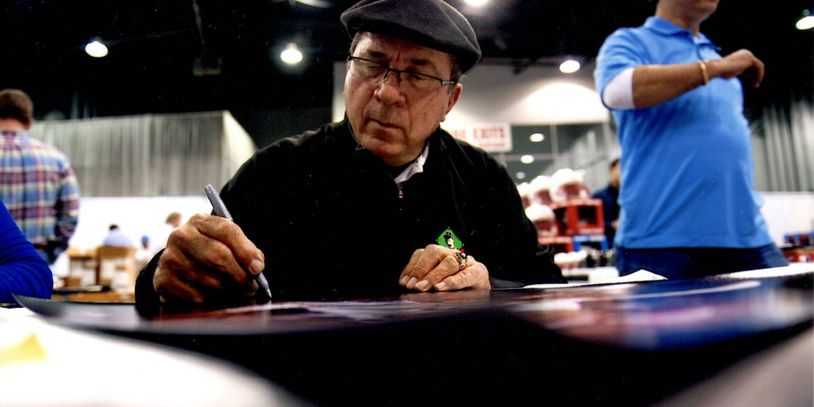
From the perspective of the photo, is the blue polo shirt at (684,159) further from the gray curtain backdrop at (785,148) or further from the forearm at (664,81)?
the gray curtain backdrop at (785,148)

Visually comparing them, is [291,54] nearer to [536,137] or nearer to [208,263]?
[208,263]

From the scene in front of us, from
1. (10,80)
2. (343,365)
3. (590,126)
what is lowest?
(343,365)

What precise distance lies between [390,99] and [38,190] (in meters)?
1.01

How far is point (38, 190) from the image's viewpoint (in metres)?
1.11

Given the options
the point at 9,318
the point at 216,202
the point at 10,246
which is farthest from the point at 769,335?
the point at 10,246

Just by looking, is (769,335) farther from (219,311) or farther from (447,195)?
(447,195)

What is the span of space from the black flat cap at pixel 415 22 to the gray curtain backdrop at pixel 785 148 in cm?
565

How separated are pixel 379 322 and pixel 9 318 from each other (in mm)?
130

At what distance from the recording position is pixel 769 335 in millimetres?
111

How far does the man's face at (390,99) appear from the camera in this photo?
55cm

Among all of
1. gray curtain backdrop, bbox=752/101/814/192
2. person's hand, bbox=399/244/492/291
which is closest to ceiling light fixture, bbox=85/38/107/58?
person's hand, bbox=399/244/492/291

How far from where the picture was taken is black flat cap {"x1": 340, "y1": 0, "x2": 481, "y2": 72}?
53 centimetres

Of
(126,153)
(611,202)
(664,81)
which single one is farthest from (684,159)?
(126,153)

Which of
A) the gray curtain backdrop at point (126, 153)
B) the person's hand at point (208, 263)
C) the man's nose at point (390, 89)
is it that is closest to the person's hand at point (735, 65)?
the man's nose at point (390, 89)
